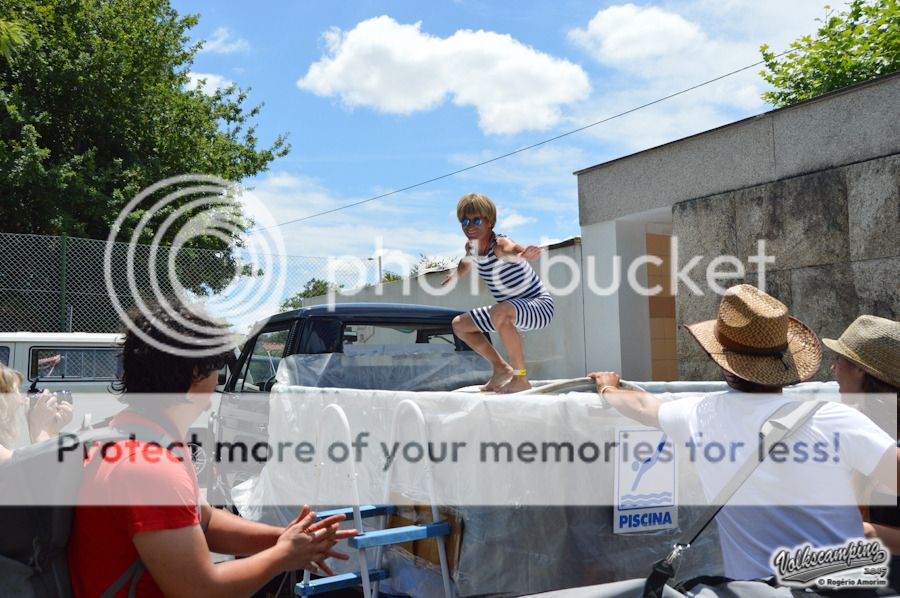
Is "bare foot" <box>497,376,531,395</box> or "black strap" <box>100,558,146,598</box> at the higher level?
"bare foot" <box>497,376,531,395</box>

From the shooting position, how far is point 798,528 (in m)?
2.00

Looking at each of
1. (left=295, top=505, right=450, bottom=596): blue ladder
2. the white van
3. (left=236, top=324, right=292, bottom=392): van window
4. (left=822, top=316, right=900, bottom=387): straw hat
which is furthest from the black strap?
the white van

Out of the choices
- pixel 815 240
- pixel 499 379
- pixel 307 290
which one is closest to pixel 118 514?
pixel 499 379

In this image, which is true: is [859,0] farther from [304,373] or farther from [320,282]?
[304,373]

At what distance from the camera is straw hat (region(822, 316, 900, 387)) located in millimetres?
2289

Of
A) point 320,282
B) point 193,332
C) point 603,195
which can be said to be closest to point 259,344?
point 193,332

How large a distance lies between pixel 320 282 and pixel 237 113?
726 centimetres

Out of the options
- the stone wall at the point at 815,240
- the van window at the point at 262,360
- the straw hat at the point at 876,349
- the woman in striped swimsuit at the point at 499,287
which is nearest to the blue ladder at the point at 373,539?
the straw hat at the point at 876,349

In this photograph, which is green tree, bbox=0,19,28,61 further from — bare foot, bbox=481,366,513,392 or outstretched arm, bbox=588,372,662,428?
outstretched arm, bbox=588,372,662,428

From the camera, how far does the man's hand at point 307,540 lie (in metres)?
1.91

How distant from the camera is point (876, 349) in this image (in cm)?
231

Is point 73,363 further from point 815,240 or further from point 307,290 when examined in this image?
point 815,240

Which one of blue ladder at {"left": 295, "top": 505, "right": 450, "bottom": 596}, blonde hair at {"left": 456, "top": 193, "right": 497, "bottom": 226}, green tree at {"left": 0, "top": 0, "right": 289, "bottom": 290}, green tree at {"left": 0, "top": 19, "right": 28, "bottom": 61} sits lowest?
blue ladder at {"left": 295, "top": 505, "right": 450, "bottom": 596}

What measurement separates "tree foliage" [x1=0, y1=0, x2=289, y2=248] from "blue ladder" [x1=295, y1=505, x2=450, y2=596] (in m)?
14.6
